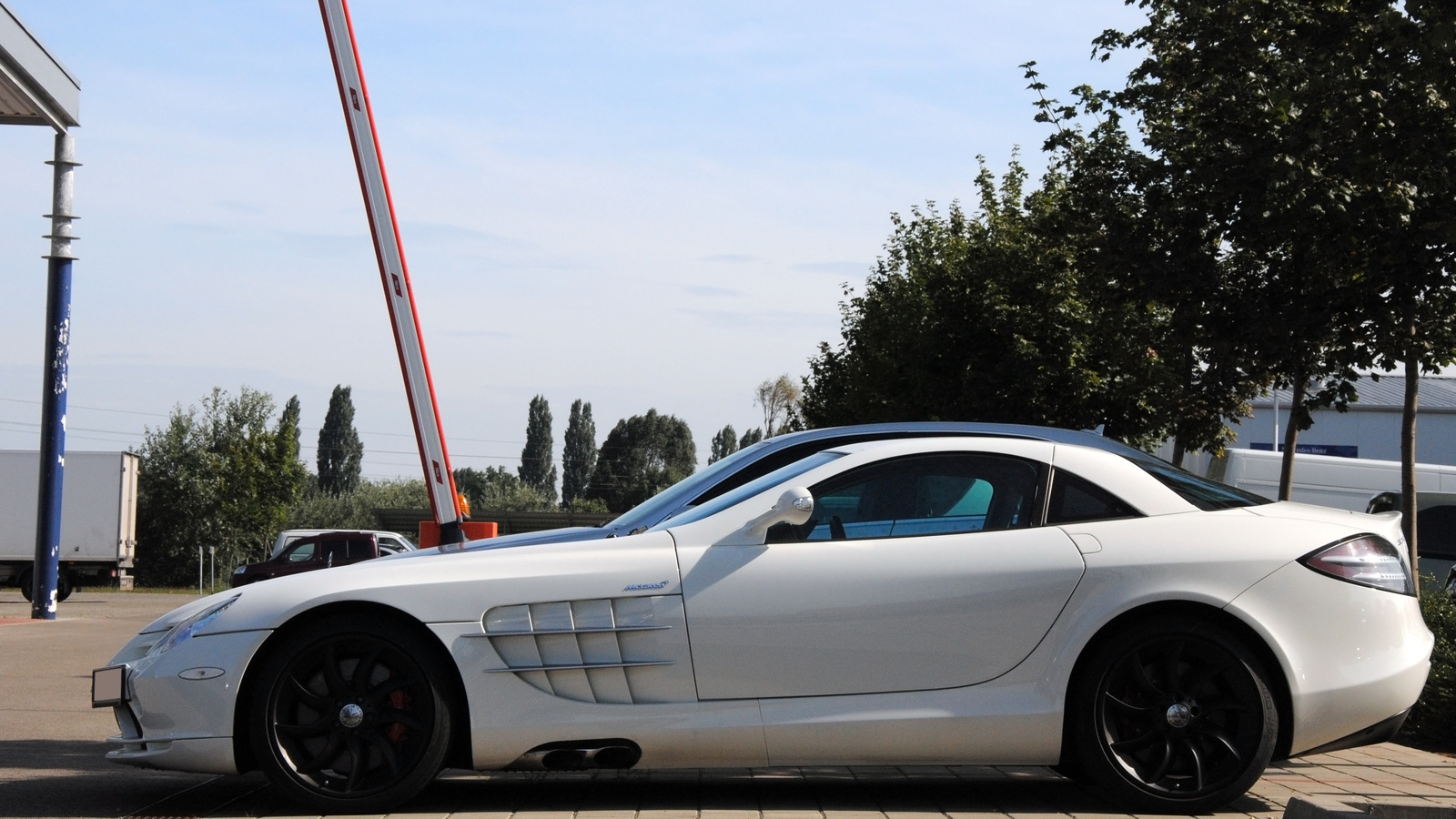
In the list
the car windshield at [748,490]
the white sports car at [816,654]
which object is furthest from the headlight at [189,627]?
the car windshield at [748,490]

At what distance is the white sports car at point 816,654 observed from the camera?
5.22 metres

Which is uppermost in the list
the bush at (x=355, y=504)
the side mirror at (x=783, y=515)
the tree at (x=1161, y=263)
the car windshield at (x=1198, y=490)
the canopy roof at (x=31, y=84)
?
the canopy roof at (x=31, y=84)

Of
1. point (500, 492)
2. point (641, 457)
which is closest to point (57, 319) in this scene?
point (500, 492)

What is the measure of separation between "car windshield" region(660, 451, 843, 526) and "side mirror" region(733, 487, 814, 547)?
17cm

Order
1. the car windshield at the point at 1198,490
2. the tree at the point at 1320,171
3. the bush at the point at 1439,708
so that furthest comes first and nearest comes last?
the tree at the point at 1320,171, the bush at the point at 1439,708, the car windshield at the point at 1198,490

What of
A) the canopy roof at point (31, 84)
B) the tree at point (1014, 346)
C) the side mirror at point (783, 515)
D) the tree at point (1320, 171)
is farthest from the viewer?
the tree at point (1014, 346)

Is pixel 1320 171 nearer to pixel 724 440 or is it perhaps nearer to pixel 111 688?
pixel 111 688

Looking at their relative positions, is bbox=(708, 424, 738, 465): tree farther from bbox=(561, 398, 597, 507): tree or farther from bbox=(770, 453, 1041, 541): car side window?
bbox=(770, 453, 1041, 541): car side window

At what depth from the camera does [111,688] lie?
5.36 metres

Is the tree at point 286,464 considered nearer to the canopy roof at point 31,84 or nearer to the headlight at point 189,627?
the canopy roof at point 31,84

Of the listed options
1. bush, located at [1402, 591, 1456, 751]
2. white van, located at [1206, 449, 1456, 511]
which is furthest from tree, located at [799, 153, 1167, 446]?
bush, located at [1402, 591, 1456, 751]

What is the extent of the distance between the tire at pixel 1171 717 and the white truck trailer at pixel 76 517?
3245 cm

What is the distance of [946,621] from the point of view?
5.31m

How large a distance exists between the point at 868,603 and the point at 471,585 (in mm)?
1401
